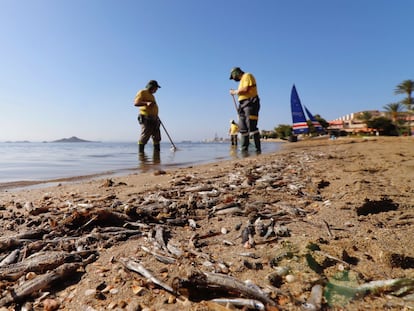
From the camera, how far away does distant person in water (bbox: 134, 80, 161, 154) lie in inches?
382

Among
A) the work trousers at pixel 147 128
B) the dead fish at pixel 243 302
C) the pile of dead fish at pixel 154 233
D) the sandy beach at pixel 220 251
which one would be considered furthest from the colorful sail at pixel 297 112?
the dead fish at pixel 243 302

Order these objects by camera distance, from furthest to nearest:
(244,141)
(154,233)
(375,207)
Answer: (244,141) < (375,207) < (154,233)

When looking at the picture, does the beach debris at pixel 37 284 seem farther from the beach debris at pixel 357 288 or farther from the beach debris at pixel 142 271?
the beach debris at pixel 357 288

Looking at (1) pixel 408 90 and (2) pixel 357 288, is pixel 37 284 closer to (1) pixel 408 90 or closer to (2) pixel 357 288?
(2) pixel 357 288

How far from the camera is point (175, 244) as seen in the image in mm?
1425

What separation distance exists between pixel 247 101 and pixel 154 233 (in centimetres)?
748

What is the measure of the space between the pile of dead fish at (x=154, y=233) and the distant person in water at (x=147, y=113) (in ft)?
24.1

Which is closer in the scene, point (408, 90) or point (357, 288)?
point (357, 288)

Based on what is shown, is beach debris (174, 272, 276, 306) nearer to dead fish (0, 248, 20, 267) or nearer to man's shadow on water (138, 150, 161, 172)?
dead fish (0, 248, 20, 267)

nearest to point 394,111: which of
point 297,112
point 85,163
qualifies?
point 297,112

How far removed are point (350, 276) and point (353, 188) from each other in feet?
5.26

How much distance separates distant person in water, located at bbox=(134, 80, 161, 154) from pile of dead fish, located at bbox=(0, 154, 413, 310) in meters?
7.33

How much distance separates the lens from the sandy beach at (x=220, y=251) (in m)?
0.96

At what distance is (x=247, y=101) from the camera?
27.8ft
